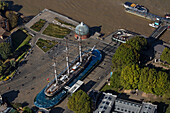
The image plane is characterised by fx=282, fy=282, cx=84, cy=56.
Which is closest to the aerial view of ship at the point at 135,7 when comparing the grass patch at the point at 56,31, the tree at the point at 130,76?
the grass patch at the point at 56,31

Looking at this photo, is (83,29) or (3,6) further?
(3,6)

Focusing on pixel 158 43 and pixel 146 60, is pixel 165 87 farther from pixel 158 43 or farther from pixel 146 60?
pixel 158 43

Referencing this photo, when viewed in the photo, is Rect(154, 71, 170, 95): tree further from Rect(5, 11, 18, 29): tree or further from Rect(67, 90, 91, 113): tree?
Rect(5, 11, 18, 29): tree

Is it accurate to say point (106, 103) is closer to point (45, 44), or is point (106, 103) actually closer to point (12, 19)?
point (45, 44)

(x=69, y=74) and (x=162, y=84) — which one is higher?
(x=162, y=84)

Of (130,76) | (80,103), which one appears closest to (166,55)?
(130,76)
